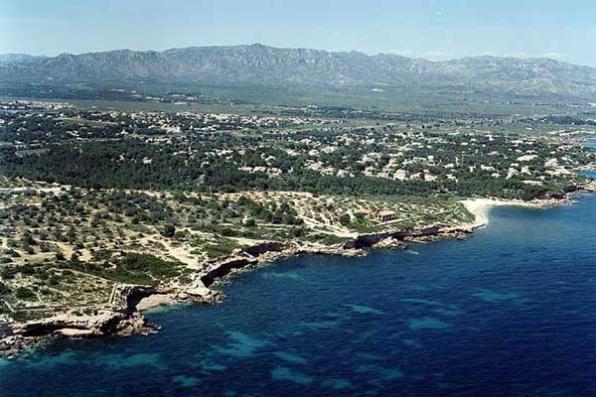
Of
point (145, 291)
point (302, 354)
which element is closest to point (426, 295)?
point (302, 354)

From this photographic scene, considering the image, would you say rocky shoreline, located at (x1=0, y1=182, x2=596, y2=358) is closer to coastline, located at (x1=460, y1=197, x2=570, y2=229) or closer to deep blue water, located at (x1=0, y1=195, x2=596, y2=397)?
deep blue water, located at (x1=0, y1=195, x2=596, y2=397)

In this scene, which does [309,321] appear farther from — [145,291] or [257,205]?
[257,205]

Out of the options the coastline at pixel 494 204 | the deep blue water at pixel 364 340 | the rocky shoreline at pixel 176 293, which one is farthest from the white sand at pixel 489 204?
the deep blue water at pixel 364 340

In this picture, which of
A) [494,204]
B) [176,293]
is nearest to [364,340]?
[176,293]

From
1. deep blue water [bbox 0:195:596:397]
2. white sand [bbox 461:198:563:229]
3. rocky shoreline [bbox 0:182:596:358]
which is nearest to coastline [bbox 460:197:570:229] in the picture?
white sand [bbox 461:198:563:229]

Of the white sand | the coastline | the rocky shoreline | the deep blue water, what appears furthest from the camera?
the coastline

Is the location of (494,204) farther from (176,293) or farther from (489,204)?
(176,293)
